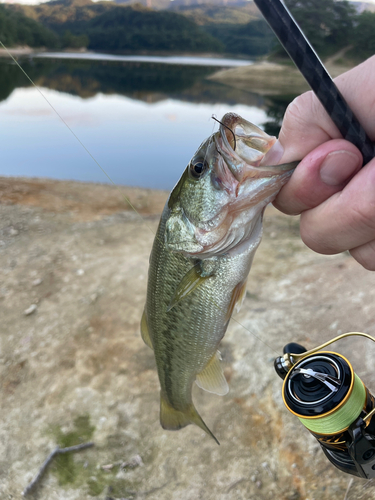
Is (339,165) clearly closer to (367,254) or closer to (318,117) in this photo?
(318,117)

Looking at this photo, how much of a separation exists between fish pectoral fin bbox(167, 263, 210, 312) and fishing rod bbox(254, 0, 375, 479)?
2.22ft

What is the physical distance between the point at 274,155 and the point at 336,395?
3.79ft

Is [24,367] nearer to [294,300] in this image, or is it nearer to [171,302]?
[171,302]

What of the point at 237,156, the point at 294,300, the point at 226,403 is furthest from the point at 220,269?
the point at 294,300

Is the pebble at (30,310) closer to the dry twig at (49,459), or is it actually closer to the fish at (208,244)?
the dry twig at (49,459)

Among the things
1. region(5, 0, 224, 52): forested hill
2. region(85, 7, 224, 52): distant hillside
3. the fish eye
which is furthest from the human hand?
region(5, 0, 224, 52): forested hill

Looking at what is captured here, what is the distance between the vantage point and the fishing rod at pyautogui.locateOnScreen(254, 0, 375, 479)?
119 cm

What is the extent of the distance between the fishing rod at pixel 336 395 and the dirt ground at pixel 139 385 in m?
1.24

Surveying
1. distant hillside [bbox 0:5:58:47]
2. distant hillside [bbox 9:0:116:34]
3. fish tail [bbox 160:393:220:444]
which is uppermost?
fish tail [bbox 160:393:220:444]

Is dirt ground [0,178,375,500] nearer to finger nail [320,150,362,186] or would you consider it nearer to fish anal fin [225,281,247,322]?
fish anal fin [225,281,247,322]

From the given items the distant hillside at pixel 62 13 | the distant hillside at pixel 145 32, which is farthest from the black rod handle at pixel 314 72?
the distant hillside at pixel 62 13

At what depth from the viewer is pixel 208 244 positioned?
1.54 m

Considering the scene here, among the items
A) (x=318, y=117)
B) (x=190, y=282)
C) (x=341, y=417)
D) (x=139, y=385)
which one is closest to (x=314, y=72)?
(x=318, y=117)

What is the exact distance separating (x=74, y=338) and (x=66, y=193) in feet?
25.8
